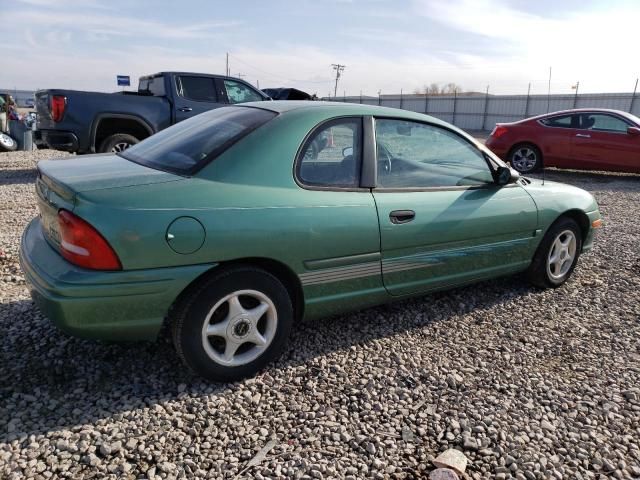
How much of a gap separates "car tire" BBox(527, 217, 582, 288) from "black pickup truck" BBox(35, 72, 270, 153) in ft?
20.8

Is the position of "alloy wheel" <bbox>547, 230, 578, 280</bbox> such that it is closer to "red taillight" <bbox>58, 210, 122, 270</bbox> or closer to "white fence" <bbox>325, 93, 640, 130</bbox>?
"red taillight" <bbox>58, 210, 122, 270</bbox>

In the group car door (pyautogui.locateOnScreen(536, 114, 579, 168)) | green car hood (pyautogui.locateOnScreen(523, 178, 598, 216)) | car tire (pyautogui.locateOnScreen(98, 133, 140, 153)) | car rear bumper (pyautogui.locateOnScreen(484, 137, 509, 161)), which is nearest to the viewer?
green car hood (pyautogui.locateOnScreen(523, 178, 598, 216))

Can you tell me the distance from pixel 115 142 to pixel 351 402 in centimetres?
675

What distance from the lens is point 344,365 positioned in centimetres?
285

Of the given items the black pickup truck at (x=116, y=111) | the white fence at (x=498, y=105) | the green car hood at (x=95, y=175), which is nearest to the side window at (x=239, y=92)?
the black pickup truck at (x=116, y=111)

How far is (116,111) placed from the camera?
7.73 metres

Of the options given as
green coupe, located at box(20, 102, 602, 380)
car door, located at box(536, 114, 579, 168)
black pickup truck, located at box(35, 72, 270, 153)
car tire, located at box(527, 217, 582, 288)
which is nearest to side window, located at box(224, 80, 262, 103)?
black pickup truck, located at box(35, 72, 270, 153)

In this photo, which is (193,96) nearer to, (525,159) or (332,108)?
(332,108)

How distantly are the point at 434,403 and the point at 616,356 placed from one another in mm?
1400

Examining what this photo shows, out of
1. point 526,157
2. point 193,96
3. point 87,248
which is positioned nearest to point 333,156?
point 87,248

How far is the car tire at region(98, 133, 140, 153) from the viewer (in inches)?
307

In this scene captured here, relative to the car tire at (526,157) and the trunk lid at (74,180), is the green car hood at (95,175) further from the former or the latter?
the car tire at (526,157)

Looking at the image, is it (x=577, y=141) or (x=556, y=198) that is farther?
(x=577, y=141)

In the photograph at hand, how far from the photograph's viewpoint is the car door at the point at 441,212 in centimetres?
299
